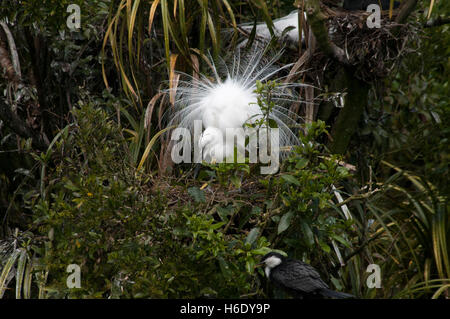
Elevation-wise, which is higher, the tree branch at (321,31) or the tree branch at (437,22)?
the tree branch at (437,22)

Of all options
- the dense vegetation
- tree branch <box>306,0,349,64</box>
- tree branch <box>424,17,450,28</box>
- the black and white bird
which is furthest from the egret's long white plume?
tree branch <box>424,17,450,28</box>

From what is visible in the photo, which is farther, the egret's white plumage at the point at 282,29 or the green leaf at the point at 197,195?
the egret's white plumage at the point at 282,29

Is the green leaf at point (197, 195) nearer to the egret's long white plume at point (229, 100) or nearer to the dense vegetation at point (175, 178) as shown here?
the dense vegetation at point (175, 178)

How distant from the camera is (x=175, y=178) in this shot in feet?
6.17

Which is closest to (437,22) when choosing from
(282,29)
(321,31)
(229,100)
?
(282,29)

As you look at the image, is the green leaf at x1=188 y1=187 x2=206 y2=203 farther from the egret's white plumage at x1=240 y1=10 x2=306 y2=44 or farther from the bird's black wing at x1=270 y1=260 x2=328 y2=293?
the egret's white plumage at x1=240 y1=10 x2=306 y2=44

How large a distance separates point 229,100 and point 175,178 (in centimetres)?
41

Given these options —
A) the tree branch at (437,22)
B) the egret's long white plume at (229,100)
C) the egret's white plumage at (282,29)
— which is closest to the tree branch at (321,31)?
the egret's long white plume at (229,100)

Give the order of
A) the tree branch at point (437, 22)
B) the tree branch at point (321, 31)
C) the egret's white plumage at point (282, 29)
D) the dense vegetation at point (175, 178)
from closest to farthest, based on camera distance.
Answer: the dense vegetation at point (175, 178), the tree branch at point (321, 31), the egret's white plumage at point (282, 29), the tree branch at point (437, 22)

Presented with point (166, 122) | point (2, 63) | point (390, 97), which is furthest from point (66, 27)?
point (390, 97)

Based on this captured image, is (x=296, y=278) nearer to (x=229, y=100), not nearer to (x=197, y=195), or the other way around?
→ (x=197, y=195)

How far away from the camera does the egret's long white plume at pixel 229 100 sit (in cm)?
208

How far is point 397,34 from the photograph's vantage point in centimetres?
226
